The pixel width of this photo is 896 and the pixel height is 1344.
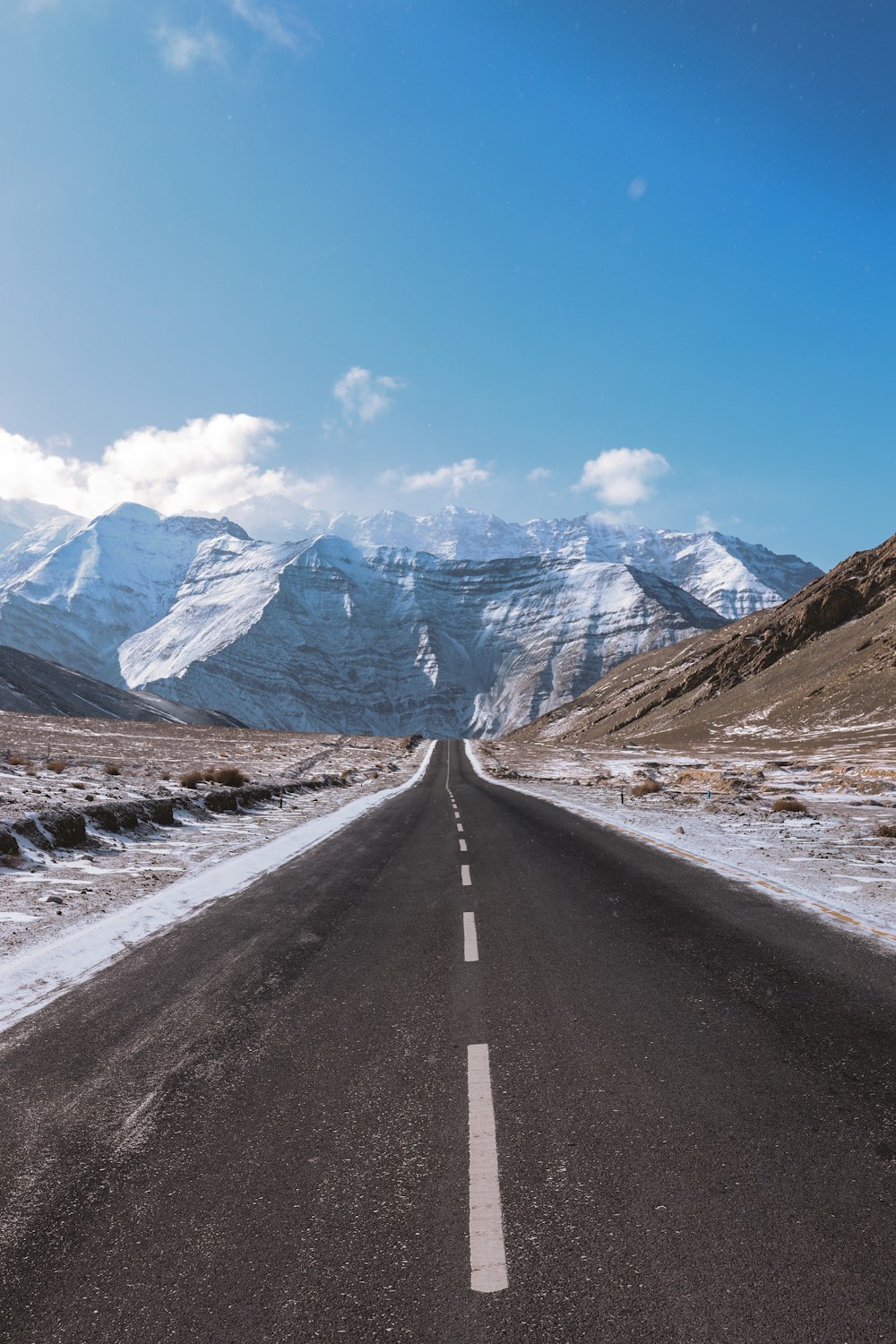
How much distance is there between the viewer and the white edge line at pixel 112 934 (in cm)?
Answer: 630

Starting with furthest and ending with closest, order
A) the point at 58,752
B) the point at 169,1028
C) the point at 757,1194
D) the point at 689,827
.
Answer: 1. the point at 58,752
2. the point at 689,827
3. the point at 169,1028
4. the point at 757,1194

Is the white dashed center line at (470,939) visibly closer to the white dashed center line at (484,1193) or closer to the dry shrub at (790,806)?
the white dashed center line at (484,1193)

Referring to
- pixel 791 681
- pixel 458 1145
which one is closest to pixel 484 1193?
pixel 458 1145

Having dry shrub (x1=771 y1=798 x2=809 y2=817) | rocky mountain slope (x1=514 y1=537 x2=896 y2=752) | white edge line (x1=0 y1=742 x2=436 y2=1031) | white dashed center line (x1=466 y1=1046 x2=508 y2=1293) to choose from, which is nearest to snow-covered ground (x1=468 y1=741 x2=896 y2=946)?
dry shrub (x1=771 y1=798 x2=809 y2=817)

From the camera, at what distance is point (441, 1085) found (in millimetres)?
4508

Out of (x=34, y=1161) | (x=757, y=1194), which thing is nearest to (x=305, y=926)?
(x=34, y=1161)

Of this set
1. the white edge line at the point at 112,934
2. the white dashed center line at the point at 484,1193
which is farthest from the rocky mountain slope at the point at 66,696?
the white dashed center line at the point at 484,1193

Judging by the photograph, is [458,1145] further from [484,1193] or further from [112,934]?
[112,934]

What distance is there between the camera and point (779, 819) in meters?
18.8

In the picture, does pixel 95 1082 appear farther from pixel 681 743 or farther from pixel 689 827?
pixel 681 743

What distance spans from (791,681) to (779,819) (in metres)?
56.1

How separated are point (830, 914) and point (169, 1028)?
7589mm

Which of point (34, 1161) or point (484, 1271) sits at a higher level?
point (484, 1271)

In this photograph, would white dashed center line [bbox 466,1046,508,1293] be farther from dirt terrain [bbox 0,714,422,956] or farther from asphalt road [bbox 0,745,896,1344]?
dirt terrain [bbox 0,714,422,956]
